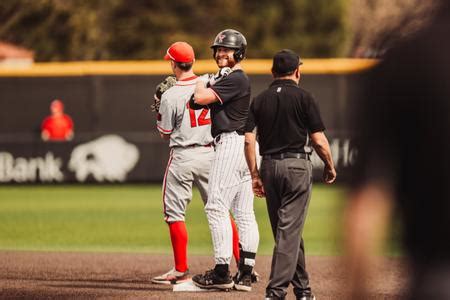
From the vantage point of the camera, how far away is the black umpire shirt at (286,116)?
268 inches

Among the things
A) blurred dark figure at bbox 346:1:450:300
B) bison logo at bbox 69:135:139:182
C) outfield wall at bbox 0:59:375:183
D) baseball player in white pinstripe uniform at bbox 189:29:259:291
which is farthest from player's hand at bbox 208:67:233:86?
bison logo at bbox 69:135:139:182

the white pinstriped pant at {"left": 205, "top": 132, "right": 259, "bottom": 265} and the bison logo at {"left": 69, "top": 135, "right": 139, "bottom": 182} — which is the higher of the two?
the white pinstriped pant at {"left": 205, "top": 132, "right": 259, "bottom": 265}

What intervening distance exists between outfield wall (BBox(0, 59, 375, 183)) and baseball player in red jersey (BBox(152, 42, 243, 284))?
13516mm

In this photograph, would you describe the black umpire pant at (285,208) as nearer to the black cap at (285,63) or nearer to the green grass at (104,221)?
the black cap at (285,63)

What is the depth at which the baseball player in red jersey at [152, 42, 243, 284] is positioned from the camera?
858 centimetres

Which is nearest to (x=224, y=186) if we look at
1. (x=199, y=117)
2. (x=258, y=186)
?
(x=199, y=117)

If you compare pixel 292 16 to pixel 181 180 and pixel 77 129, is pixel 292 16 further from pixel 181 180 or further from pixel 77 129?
pixel 181 180

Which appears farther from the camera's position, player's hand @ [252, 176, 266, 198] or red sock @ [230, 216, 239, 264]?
red sock @ [230, 216, 239, 264]

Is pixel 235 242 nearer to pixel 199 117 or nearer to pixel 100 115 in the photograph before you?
pixel 199 117

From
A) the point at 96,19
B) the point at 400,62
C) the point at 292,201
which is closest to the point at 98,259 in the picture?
the point at 292,201

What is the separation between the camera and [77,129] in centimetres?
2303

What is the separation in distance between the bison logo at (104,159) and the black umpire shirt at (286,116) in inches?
623

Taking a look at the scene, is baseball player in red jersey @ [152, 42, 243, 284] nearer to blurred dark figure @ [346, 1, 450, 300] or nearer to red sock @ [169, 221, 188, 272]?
red sock @ [169, 221, 188, 272]

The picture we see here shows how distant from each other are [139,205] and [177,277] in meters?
9.55
